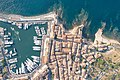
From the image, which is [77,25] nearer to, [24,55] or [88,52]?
[88,52]

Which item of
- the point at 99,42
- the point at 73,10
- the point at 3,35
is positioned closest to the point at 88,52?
the point at 99,42

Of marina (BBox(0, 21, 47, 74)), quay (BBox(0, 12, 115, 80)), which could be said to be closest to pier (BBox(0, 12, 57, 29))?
quay (BBox(0, 12, 115, 80))

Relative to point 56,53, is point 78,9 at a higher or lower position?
higher

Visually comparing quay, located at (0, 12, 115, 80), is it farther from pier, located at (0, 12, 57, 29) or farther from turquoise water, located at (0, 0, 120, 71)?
turquoise water, located at (0, 0, 120, 71)

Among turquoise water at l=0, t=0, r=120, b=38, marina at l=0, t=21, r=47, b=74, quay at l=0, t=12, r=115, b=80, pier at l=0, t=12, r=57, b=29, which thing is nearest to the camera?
turquoise water at l=0, t=0, r=120, b=38

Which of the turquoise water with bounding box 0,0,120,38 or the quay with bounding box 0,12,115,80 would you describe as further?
the quay with bounding box 0,12,115,80

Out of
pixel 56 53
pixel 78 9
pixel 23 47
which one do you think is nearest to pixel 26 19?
pixel 23 47

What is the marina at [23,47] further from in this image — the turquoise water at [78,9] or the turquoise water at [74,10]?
the turquoise water at [78,9]

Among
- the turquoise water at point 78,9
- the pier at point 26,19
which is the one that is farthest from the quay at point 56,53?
the turquoise water at point 78,9

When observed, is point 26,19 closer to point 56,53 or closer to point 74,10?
point 56,53
